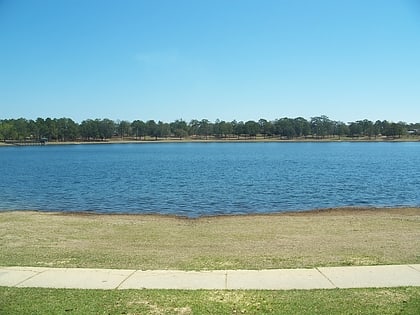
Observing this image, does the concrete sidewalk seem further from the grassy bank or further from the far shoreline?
the far shoreline

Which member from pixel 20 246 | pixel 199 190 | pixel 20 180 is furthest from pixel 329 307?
pixel 20 180

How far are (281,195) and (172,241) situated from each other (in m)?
20.8

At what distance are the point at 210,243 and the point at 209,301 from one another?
7.35 meters

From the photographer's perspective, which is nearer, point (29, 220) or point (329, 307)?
point (329, 307)

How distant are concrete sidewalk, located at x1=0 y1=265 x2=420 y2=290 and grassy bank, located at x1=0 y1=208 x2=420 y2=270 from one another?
0.77m

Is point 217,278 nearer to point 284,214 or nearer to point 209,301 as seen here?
point 209,301

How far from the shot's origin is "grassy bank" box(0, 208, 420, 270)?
11.0 m

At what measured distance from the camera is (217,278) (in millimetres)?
9141

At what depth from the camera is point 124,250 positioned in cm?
1330

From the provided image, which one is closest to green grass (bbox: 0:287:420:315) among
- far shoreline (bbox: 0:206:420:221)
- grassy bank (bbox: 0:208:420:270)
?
grassy bank (bbox: 0:208:420:270)

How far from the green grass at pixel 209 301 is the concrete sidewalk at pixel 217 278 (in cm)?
44

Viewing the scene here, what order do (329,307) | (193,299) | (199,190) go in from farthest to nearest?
(199,190), (193,299), (329,307)

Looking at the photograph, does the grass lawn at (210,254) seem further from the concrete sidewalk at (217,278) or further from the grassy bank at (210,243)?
the concrete sidewalk at (217,278)

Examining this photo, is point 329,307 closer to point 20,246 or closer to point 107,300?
point 107,300
